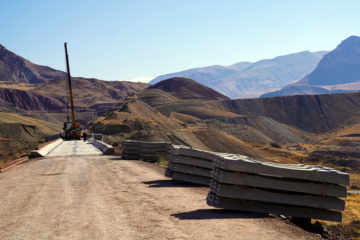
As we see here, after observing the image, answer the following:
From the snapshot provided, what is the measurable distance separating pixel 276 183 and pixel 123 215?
3.61 metres

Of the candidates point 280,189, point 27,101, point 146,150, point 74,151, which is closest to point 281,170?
point 280,189

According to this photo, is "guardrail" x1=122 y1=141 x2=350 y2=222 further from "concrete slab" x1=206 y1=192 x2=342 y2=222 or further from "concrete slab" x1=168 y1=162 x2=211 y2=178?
"concrete slab" x1=168 y1=162 x2=211 y2=178

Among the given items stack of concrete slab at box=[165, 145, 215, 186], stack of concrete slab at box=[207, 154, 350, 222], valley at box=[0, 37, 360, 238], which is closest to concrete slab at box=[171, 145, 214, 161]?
stack of concrete slab at box=[165, 145, 215, 186]

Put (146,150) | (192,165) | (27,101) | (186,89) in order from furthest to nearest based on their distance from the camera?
(186,89)
(27,101)
(146,150)
(192,165)

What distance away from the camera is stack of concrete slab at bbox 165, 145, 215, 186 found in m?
12.7

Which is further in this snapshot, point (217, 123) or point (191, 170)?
point (217, 123)

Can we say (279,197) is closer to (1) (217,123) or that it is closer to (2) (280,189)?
(2) (280,189)

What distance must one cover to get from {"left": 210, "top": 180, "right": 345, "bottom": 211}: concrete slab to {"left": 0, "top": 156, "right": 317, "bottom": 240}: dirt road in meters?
0.46

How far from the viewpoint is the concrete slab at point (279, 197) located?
8117 mm

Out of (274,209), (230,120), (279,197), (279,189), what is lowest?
(274,209)

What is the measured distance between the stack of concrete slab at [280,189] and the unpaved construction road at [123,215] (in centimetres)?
35

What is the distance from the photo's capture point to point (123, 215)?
27.7ft

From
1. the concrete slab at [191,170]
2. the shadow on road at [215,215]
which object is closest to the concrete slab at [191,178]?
the concrete slab at [191,170]

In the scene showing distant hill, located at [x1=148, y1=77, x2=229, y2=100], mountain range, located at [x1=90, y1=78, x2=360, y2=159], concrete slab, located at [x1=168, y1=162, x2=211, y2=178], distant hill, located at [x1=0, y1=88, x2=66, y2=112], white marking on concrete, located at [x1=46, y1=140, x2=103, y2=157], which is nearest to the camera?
concrete slab, located at [x1=168, y1=162, x2=211, y2=178]
